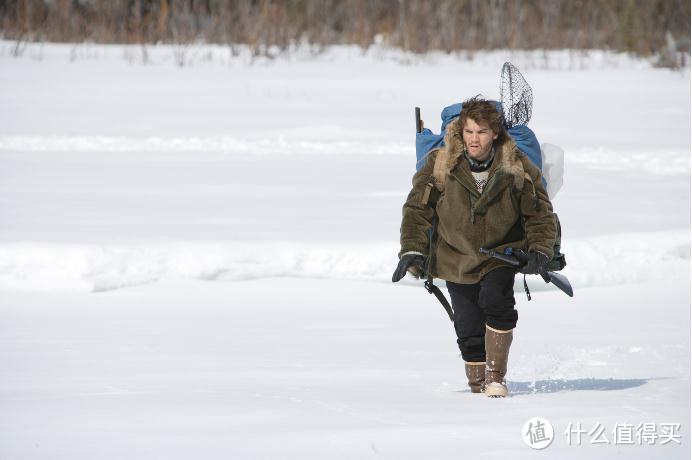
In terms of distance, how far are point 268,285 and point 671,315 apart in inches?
82.5

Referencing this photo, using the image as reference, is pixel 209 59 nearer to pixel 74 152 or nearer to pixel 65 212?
pixel 74 152

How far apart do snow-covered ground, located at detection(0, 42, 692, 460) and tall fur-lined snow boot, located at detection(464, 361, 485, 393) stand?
2.1 inches

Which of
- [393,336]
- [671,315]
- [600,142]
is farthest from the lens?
[600,142]

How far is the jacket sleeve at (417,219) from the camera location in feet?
13.6

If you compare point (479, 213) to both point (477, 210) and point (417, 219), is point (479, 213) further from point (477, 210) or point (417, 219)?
point (417, 219)

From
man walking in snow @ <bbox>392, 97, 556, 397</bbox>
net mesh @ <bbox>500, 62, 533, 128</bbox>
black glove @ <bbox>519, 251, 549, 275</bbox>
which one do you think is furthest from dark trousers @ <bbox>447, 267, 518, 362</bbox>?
net mesh @ <bbox>500, 62, 533, 128</bbox>

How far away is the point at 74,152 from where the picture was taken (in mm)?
12414

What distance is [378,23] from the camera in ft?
68.0

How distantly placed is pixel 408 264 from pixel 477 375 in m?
0.55

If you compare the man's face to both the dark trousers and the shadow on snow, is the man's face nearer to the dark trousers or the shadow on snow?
the dark trousers

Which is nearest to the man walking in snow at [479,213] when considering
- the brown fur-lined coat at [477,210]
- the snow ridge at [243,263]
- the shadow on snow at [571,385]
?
the brown fur-lined coat at [477,210]

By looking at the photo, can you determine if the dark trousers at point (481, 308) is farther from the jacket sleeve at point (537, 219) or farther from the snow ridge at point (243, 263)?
the snow ridge at point (243, 263)

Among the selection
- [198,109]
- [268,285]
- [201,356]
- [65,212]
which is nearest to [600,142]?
[198,109]

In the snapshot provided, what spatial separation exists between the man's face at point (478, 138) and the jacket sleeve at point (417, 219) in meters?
0.16
